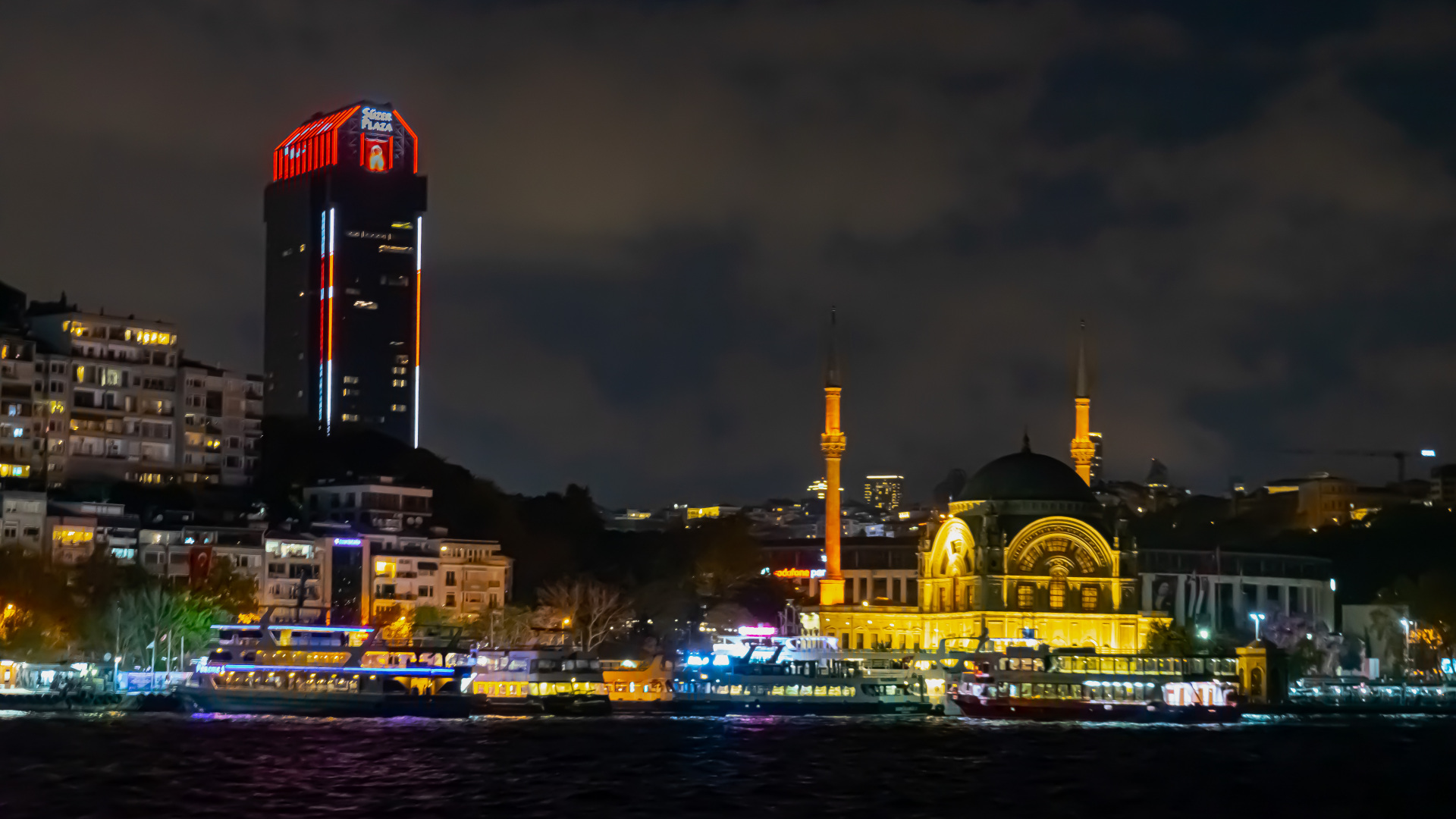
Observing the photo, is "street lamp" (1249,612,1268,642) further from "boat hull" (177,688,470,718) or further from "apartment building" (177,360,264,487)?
"apartment building" (177,360,264,487)

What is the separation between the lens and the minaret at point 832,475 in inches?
6718

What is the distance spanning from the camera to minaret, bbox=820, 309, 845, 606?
170625 mm

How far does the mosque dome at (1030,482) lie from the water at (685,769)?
1812 inches

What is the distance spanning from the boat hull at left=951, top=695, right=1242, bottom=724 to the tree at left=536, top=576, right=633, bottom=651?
122 ft

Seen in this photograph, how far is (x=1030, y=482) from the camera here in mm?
158375

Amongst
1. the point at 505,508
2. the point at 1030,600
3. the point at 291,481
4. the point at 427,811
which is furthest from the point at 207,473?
the point at 427,811

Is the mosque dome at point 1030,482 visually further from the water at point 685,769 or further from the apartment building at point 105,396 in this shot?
the apartment building at point 105,396

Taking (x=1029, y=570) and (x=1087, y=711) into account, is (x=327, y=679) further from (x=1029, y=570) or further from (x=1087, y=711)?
(x=1029, y=570)

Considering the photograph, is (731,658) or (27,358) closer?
(731,658)

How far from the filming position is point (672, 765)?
276ft

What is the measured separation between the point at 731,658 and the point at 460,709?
2397 cm

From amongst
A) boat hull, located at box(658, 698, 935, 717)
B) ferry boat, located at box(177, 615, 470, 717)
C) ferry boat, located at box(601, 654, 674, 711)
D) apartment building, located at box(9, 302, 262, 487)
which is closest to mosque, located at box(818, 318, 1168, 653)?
boat hull, located at box(658, 698, 935, 717)

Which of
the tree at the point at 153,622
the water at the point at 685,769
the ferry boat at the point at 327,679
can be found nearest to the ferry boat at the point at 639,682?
the ferry boat at the point at 327,679

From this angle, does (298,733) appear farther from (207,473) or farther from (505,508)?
(505,508)
